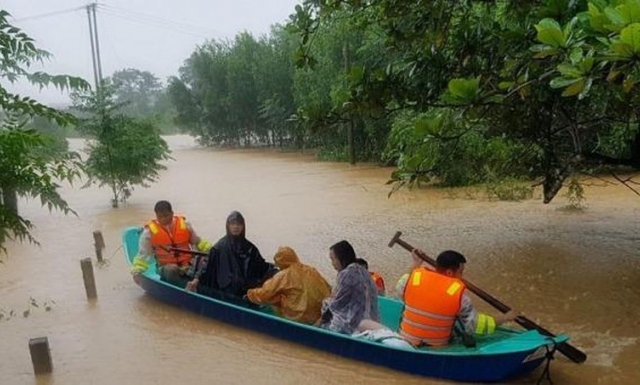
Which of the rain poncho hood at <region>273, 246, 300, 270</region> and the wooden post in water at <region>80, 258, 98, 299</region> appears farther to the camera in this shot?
the wooden post in water at <region>80, 258, 98, 299</region>

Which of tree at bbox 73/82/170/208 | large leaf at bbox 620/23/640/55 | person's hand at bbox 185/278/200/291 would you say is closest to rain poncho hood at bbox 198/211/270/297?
person's hand at bbox 185/278/200/291

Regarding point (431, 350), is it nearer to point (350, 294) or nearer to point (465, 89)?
point (350, 294)

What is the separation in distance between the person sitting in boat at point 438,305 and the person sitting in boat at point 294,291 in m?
1.07

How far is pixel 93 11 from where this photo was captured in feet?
114

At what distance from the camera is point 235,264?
Result: 700 centimetres

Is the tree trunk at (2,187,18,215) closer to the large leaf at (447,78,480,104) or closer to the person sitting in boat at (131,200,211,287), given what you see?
the large leaf at (447,78,480,104)

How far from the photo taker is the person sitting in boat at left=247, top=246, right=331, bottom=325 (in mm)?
6285

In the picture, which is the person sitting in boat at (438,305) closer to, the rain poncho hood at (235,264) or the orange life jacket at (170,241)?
the rain poncho hood at (235,264)

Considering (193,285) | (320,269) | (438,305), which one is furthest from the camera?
(320,269)

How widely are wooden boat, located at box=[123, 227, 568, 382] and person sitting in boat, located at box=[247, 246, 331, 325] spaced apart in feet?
0.48

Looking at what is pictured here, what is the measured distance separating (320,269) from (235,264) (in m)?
2.69

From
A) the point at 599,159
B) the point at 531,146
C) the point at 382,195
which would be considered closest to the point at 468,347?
the point at 599,159

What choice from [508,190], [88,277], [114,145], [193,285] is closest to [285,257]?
[193,285]

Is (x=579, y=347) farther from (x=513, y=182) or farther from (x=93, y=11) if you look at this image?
(x=93, y=11)
